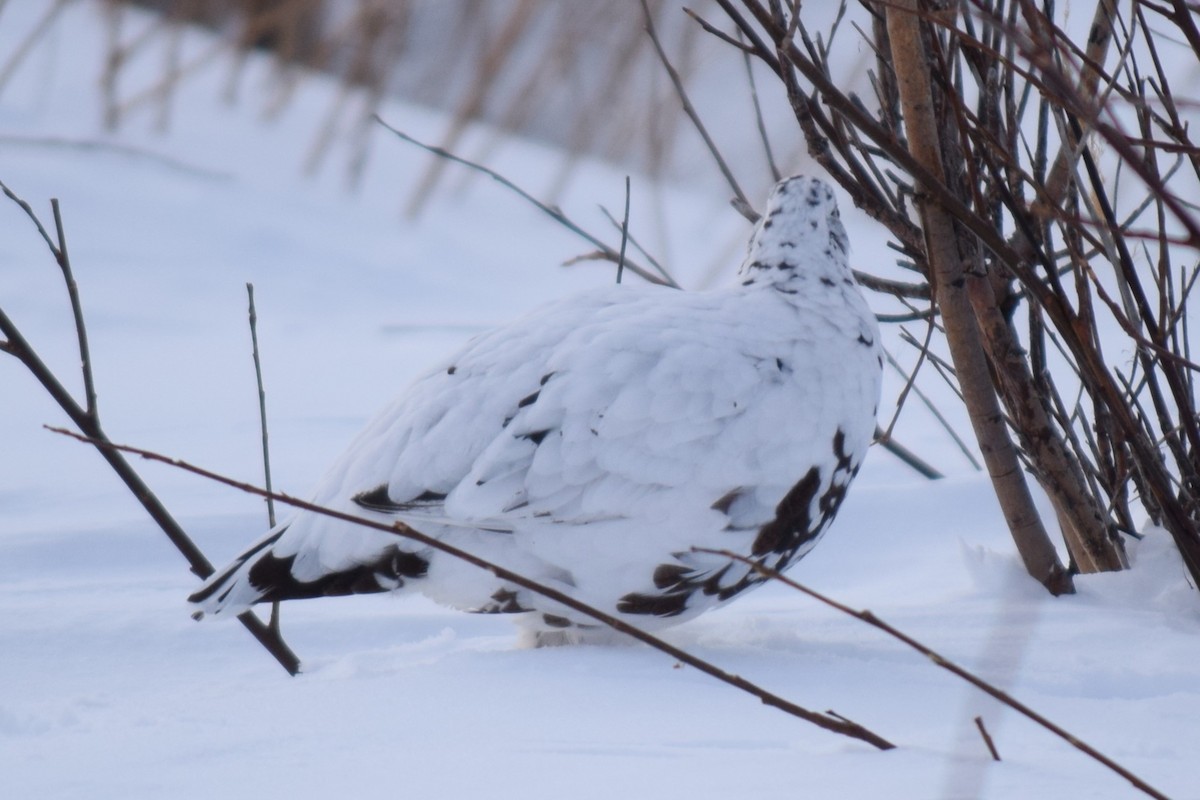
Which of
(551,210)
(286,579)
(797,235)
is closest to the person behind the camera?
(286,579)

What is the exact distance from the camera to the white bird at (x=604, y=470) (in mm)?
1512

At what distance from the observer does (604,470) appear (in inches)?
59.3

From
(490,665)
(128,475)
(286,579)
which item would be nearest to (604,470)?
(490,665)

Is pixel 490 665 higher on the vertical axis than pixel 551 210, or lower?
lower

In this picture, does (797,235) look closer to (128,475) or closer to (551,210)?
(551,210)

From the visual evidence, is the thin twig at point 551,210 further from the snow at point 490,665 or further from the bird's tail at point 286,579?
the bird's tail at point 286,579

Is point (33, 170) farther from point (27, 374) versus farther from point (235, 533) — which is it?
point (235, 533)

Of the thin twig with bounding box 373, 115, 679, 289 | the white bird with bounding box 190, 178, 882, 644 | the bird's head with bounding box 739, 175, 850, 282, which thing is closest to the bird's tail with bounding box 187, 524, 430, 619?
the white bird with bounding box 190, 178, 882, 644

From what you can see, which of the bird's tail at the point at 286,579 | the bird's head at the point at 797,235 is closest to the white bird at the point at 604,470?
the bird's tail at the point at 286,579

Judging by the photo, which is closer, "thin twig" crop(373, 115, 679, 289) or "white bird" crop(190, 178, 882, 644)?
"white bird" crop(190, 178, 882, 644)

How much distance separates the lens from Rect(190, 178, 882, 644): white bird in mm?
1512

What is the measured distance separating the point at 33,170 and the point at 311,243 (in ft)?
4.00

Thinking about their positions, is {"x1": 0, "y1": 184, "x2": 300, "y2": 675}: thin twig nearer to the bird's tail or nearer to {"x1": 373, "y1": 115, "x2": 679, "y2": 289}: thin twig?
the bird's tail

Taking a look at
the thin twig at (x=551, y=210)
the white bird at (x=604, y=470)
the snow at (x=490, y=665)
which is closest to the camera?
the snow at (x=490, y=665)
